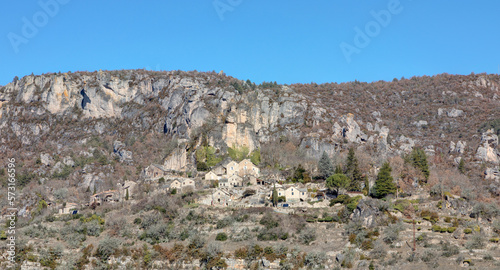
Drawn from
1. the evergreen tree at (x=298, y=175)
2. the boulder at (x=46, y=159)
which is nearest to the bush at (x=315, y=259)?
the evergreen tree at (x=298, y=175)

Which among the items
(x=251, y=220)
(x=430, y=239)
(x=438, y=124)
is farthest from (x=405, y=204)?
(x=438, y=124)

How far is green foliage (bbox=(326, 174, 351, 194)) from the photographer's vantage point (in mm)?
74688

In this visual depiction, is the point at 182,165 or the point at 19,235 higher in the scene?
the point at 182,165

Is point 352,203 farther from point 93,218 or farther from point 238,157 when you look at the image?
point 238,157

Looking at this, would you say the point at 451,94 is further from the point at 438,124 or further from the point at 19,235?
the point at 19,235

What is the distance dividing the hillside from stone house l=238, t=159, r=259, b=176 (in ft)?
8.51

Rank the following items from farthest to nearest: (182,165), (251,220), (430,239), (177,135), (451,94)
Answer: (451,94)
(177,135)
(182,165)
(251,220)
(430,239)

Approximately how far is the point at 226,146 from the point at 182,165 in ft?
29.5

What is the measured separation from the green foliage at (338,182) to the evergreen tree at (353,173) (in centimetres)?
154

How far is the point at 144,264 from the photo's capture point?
62281mm

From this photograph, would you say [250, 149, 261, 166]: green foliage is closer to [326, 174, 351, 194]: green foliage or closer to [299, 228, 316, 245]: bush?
[326, 174, 351, 194]: green foliage

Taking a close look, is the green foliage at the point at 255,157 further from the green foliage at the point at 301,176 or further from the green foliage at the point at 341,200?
the green foliage at the point at 341,200

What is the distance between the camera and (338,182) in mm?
74625

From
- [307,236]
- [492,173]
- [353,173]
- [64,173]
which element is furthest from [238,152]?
[492,173]
